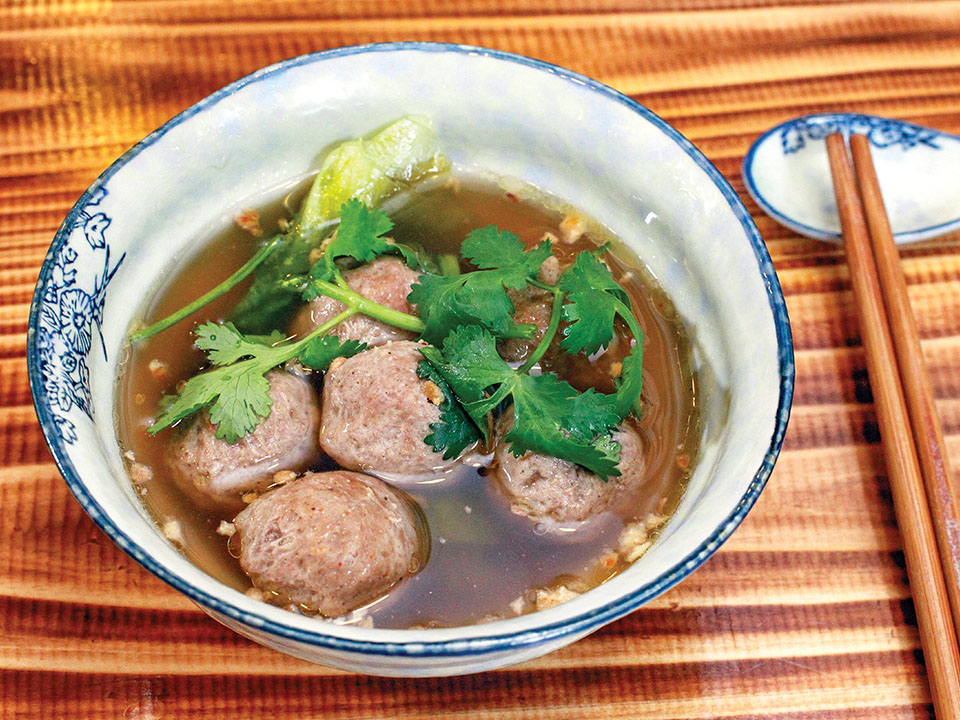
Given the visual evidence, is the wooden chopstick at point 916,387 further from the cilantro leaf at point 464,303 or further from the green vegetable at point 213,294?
the green vegetable at point 213,294

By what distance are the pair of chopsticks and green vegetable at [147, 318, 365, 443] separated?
124 cm

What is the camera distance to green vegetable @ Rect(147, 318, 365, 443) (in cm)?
161

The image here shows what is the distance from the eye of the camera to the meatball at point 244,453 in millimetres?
1617

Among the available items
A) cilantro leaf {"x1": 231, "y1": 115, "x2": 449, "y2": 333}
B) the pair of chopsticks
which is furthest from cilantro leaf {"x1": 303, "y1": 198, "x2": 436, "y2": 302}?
the pair of chopsticks

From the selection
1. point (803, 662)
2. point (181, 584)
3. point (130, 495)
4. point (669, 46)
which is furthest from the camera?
point (669, 46)

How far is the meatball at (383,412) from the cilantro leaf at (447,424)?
0.04ft

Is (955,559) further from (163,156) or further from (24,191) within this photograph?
(24,191)

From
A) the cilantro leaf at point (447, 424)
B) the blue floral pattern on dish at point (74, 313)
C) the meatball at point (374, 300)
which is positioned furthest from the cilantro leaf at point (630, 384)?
the blue floral pattern on dish at point (74, 313)

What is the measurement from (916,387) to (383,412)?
1241mm

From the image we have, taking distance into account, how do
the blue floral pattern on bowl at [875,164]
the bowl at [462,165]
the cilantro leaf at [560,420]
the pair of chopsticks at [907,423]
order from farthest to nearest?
the blue floral pattern on bowl at [875,164] → the pair of chopsticks at [907,423] → the cilantro leaf at [560,420] → the bowl at [462,165]

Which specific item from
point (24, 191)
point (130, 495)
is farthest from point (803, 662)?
point (24, 191)

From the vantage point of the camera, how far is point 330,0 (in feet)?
8.52

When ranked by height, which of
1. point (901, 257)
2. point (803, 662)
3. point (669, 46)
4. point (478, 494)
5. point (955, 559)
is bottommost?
point (803, 662)

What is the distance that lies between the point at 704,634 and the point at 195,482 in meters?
1.11
